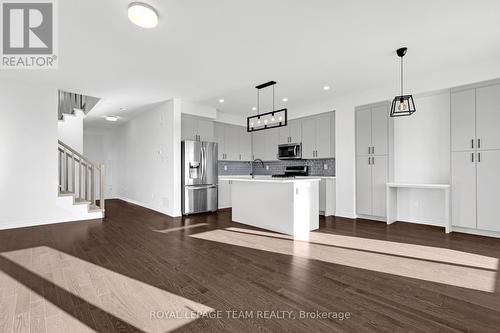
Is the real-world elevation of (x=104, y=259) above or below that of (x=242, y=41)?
below

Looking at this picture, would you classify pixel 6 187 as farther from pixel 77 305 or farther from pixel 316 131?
pixel 316 131

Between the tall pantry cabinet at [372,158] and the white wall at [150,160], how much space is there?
418 centimetres

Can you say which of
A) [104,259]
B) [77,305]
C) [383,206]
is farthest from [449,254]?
[104,259]

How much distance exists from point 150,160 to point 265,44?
487 cm

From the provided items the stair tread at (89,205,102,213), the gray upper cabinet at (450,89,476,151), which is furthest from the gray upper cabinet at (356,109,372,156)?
the stair tread at (89,205,102,213)

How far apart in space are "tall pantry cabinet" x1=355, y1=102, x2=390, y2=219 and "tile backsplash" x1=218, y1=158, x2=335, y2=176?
899mm

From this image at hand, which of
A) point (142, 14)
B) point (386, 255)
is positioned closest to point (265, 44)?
point (142, 14)

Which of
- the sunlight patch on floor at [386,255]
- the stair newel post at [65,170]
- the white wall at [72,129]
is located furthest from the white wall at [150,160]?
the sunlight patch on floor at [386,255]

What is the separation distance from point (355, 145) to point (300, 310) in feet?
14.5

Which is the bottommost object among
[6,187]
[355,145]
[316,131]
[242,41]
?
[6,187]

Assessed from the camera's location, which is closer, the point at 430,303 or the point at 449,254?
the point at 430,303

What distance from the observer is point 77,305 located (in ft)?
6.36

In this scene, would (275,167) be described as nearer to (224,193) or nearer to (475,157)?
(224,193)

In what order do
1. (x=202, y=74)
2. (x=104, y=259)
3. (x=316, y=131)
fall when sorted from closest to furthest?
1. (x=104, y=259)
2. (x=202, y=74)
3. (x=316, y=131)
